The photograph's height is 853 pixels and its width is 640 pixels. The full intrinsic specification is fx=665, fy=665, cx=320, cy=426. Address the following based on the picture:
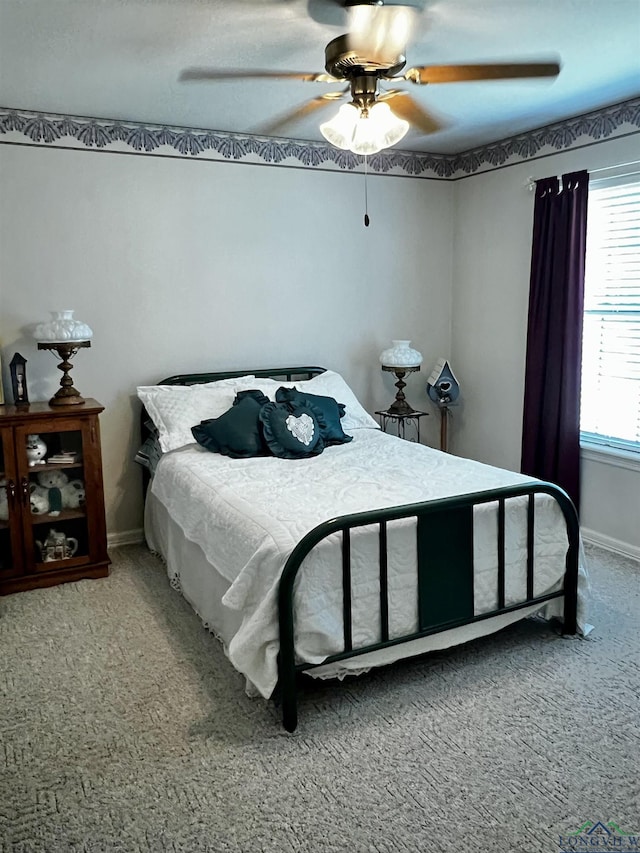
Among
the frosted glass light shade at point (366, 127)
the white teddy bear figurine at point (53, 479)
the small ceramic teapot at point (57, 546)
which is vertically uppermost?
the frosted glass light shade at point (366, 127)

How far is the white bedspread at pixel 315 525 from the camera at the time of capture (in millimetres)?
2262

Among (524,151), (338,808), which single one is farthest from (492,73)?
(338,808)

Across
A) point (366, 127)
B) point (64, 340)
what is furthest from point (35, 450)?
point (366, 127)

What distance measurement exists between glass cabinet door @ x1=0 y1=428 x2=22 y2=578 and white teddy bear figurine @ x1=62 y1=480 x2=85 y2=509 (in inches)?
10.2

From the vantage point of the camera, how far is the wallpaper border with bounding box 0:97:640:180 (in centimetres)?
353

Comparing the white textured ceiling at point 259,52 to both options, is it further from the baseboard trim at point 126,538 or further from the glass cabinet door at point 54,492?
the baseboard trim at point 126,538

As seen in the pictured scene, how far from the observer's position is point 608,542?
152 inches

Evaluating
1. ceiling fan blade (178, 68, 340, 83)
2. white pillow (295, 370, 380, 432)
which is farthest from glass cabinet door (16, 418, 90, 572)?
ceiling fan blade (178, 68, 340, 83)

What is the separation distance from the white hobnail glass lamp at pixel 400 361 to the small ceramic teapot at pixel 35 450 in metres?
2.18

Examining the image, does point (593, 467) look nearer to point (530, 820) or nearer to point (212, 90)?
point (530, 820)

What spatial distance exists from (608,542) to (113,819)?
3034mm

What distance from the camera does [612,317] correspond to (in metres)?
3.76

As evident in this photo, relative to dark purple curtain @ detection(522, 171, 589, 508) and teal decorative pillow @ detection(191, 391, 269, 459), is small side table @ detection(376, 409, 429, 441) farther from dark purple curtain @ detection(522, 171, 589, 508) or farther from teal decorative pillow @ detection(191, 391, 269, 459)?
teal decorative pillow @ detection(191, 391, 269, 459)

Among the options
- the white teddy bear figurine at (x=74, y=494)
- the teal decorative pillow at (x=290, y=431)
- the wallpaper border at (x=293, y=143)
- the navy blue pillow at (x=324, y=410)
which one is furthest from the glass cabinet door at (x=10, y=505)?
the wallpaper border at (x=293, y=143)
